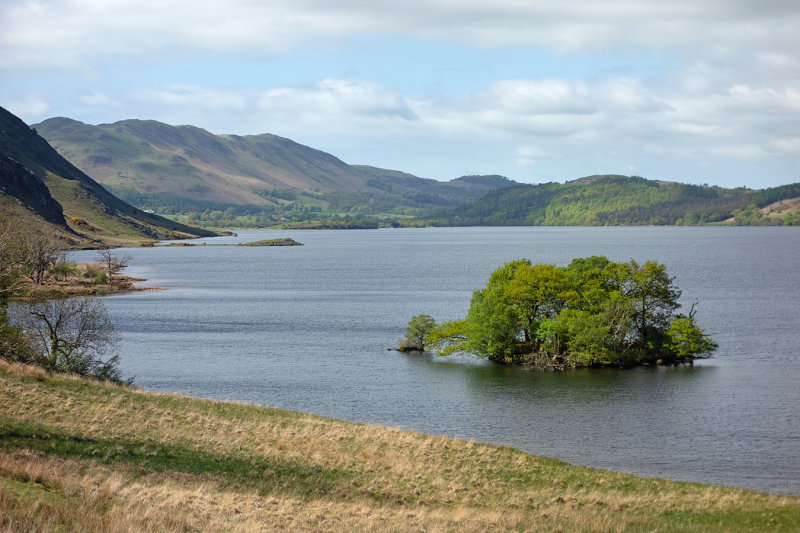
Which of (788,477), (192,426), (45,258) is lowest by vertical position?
(788,477)

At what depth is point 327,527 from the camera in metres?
24.9

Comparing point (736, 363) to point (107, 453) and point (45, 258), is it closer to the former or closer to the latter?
point (107, 453)

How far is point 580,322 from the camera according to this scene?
73625mm

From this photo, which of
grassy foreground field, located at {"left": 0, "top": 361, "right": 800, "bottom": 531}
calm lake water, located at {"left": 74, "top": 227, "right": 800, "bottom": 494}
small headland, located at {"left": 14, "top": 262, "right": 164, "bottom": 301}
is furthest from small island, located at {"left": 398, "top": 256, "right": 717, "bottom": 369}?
small headland, located at {"left": 14, "top": 262, "right": 164, "bottom": 301}

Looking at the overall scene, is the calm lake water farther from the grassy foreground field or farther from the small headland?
the small headland

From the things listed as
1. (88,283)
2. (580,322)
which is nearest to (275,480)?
(580,322)

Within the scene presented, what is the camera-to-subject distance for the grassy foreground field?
2344cm

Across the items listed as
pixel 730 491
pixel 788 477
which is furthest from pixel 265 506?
pixel 788 477

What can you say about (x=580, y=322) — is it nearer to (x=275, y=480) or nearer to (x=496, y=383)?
(x=496, y=383)

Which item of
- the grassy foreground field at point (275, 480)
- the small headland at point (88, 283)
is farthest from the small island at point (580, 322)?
the small headland at point (88, 283)

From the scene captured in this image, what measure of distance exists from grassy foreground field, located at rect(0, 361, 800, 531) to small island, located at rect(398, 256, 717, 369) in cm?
3385

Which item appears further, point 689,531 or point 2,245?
point 2,245

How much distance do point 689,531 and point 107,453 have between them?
24.2m

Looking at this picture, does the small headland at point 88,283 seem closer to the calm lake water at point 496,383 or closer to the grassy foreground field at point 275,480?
the calm lake water at point 496,383
